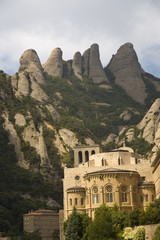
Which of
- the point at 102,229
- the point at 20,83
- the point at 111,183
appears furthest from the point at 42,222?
the point at 20,83

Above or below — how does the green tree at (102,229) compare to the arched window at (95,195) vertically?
below

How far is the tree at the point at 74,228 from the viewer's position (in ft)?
238

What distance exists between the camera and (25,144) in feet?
507

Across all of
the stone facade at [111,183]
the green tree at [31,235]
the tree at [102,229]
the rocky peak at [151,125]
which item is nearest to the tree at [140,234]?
the tree at [102,229]

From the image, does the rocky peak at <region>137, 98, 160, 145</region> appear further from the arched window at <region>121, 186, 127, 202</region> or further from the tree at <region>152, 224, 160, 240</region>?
the tree at <region>152, 224, 160, 240</region>

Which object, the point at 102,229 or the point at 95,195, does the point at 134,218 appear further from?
the point at 95,195

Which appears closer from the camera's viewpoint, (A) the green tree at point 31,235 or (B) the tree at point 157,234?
(B) the tree at point 157,234

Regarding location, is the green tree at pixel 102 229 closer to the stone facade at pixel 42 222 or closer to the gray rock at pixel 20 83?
the stone facade at pixel 42 222

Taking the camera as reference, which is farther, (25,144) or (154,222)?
(25,144)

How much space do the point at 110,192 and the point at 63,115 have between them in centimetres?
11759

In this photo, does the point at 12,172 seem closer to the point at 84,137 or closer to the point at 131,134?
the point at 84,137

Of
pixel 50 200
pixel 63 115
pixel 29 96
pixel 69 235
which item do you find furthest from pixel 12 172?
pixel 69 235

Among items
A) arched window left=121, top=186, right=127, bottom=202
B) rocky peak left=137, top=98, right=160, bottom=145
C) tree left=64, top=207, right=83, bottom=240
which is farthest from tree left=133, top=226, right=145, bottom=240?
rocky peak left=137, top=98, right=160, bottom=145

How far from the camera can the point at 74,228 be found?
7306 centimetres
